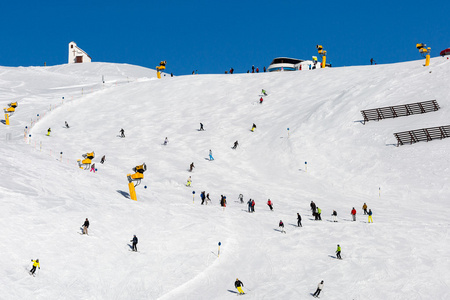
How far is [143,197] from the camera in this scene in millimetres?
36875

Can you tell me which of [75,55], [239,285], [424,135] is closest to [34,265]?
[239,285]

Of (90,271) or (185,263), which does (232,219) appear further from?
(90,271)

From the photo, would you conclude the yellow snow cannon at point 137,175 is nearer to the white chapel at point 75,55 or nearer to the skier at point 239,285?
the skier at point 239,285

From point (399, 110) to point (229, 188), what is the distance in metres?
20.0

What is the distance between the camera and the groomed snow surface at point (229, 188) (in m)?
24.6

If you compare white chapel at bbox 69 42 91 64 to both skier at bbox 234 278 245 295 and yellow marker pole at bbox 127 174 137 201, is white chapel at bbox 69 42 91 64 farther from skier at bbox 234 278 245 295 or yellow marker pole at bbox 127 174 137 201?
skier at bbox 234 278 245 295

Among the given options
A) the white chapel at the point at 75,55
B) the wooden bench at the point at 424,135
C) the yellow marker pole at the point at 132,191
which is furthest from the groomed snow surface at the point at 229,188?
the white chapel at the point at 75,55

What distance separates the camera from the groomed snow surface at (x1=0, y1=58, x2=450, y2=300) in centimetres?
2458

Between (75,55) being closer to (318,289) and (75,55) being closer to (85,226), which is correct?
(85,226)

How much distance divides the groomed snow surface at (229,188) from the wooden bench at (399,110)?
1071 millimetres

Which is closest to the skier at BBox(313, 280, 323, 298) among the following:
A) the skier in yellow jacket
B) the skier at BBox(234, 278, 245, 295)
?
the skier at BBox(234, 278, 245, 295)

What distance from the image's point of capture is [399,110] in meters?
51.5

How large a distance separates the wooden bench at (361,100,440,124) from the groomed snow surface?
1.07 meters

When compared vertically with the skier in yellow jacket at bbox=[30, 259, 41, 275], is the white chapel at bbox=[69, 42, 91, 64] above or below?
above
